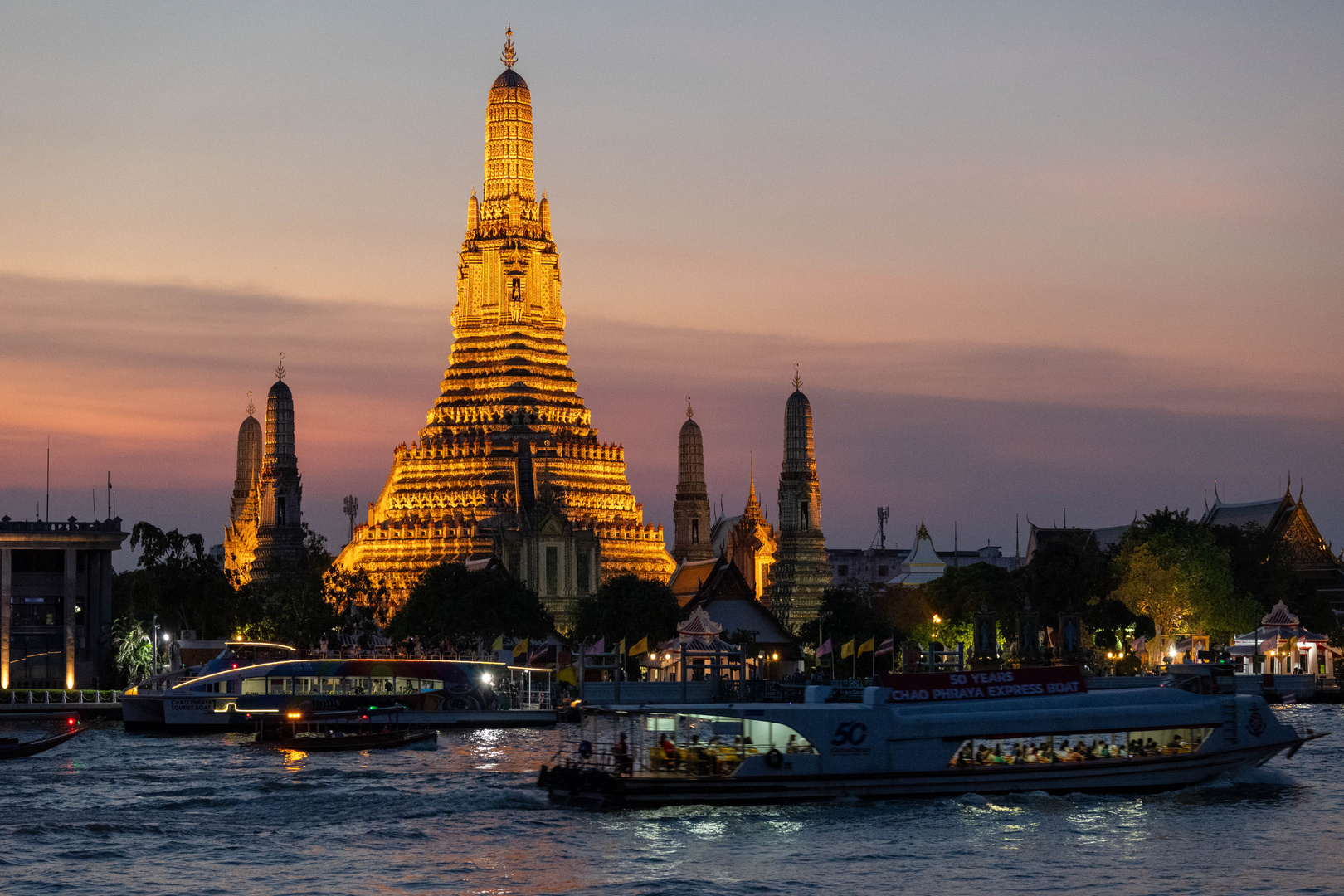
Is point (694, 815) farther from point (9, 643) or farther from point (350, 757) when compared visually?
point (9, 643)

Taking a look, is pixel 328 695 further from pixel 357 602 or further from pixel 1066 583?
pixel 1066 583

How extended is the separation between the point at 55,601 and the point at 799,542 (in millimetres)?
54142

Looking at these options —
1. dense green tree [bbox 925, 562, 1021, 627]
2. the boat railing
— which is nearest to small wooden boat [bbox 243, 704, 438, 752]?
the boat railing

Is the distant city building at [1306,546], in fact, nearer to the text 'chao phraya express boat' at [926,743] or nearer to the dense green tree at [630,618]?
the dense green tree at [630,618]

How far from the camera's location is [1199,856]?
53.1 m

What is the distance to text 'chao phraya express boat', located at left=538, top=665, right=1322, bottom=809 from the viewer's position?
5884 cm

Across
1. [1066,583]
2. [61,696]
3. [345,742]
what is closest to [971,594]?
[1066,583]

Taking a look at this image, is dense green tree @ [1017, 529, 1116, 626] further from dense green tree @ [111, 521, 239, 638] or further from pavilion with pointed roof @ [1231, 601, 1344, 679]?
dense green tree @ [111, 521, 239, 638]

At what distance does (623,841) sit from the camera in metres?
55.1

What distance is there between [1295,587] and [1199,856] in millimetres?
95797

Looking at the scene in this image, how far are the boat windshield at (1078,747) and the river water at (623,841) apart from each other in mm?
1272

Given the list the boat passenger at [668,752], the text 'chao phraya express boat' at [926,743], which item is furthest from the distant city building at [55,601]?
the boat passenger at [668,752]

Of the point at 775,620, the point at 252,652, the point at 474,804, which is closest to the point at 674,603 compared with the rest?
the point at 775,620

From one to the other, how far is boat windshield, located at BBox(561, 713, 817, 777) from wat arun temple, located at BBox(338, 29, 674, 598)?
83687mm
